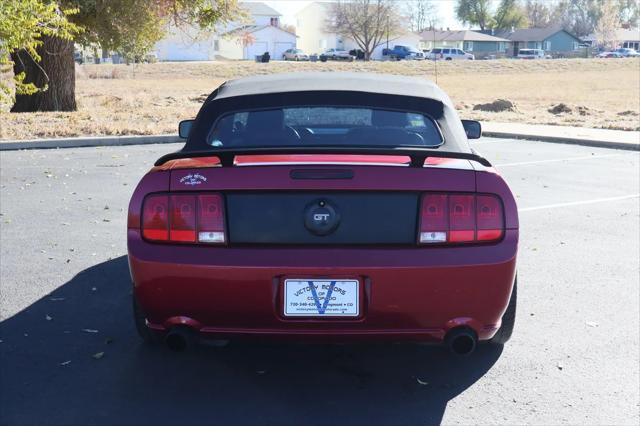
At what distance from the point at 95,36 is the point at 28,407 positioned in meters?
18.8

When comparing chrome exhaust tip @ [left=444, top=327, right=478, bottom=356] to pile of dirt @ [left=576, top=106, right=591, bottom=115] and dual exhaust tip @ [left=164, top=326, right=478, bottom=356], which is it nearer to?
dual exhaust tip @ [left=164, top=326, right=478, bottom=356]

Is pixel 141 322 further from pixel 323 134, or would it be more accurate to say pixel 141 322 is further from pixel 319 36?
pixel 319 36

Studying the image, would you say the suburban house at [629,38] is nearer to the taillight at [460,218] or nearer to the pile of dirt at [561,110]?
the pile of dirt at [561,110]

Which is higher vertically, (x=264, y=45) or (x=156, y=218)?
(x=264, y=45)

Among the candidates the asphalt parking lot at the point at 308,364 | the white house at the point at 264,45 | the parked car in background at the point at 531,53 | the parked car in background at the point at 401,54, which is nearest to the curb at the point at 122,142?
the asphalt parking lot at the point at 308,364

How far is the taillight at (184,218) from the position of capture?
3.90 m

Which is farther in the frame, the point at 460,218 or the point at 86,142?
the point at 86,142

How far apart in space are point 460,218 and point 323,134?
1.57m

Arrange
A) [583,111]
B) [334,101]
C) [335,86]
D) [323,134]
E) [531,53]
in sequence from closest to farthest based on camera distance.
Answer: [334,101], [335,86], [323,134], [583,111], [531,53]

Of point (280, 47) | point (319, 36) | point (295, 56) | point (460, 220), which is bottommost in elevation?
point (460, 220)

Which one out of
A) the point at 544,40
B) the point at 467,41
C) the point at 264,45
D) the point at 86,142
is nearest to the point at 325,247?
the point at 86,142

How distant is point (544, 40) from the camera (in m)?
126

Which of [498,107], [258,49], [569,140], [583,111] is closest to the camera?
[569,140]

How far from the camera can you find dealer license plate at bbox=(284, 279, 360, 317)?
3.81 meters
